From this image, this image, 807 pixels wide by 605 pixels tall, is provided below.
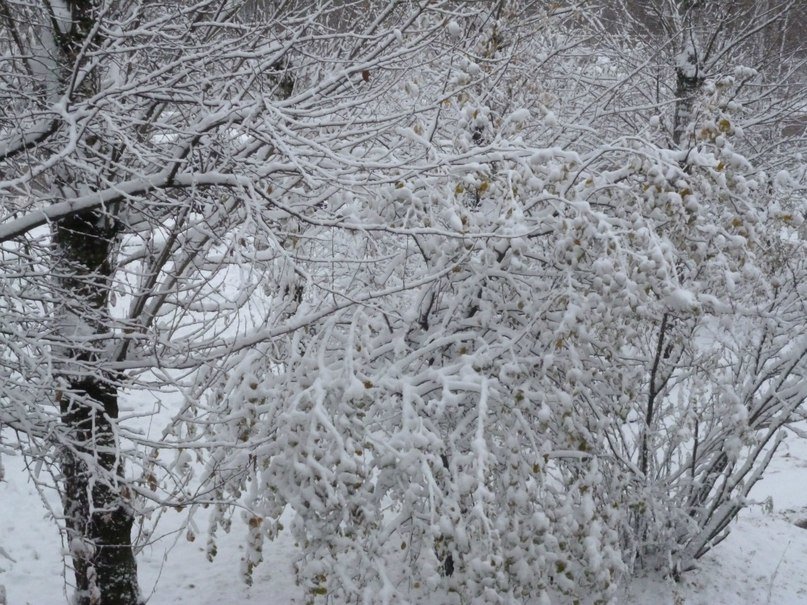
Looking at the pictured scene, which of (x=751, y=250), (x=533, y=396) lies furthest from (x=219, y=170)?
(x=751, y=250)

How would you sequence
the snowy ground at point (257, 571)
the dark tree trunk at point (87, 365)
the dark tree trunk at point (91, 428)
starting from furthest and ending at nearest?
the snowy ground at point (257, 571)
the dark tree trunk at point (91, 428)
the dark tree trunk at point (87, 365)

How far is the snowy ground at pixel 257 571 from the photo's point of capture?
6078 millimetres

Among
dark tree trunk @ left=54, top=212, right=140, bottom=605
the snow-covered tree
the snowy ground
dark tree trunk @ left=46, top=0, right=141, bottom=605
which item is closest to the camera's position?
the snow-covered tree

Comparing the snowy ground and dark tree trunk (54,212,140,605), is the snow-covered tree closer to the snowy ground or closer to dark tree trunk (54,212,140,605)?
dark tree trunk (54,212,140,605)

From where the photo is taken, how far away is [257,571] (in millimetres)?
6645

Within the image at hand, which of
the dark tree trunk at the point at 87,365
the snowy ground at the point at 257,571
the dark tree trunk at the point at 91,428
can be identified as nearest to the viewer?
the dark tree trunk at the point at 87,365

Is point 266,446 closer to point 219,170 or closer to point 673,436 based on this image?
point 219,170

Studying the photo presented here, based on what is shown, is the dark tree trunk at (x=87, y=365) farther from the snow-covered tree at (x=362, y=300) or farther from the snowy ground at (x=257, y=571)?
the snowy ground at (x=257, y=571)

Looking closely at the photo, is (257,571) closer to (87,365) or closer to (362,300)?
(87,365)

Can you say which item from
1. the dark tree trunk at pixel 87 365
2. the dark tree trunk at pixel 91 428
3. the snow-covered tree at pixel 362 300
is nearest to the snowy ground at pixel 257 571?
the dark tree trunk at pixel 91 428

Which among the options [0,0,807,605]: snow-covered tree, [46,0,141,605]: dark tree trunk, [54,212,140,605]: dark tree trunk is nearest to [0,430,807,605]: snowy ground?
[54,212,140,605]: dark tree trunk

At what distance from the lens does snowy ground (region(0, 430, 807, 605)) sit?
608cm

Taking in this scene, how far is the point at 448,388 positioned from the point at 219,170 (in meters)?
1.96

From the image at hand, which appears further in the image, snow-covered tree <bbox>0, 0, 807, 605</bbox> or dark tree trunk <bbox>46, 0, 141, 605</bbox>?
dark tree trunk <bbox>46, 0, 141, 605</bbox>
